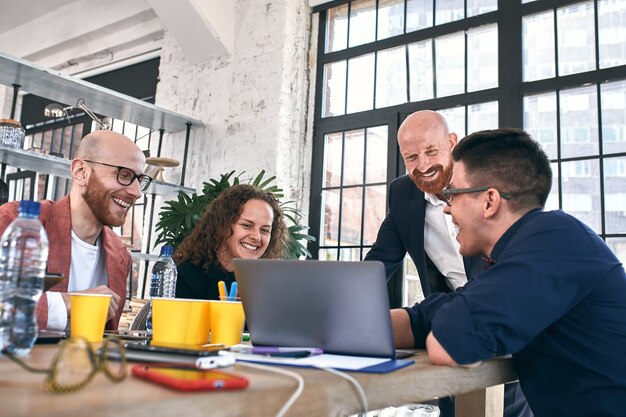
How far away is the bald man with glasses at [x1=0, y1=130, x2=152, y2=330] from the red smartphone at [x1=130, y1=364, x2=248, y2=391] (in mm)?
1163

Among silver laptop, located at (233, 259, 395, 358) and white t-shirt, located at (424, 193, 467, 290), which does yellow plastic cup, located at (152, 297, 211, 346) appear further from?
white t-shirt, located at (424, 193, 467, 290)

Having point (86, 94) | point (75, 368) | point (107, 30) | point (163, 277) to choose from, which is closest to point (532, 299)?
point (75, 368)

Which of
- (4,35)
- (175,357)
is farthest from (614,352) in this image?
(4,35)

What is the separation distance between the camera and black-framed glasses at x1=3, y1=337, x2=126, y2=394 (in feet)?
1.73

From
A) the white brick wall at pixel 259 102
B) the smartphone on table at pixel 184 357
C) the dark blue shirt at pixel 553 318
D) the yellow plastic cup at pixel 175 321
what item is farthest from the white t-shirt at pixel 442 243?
the white brick wall at pixel 259 102

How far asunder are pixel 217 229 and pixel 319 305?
4.09 feet

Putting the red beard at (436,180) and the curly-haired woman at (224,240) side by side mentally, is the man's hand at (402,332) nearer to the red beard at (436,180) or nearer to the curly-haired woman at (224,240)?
the curly-haired woman at (224,240)

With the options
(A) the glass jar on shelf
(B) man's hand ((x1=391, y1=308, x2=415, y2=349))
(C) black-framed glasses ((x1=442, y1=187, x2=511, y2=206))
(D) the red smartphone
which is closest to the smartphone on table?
(D) the red smartphone

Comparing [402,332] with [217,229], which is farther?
[217,229]

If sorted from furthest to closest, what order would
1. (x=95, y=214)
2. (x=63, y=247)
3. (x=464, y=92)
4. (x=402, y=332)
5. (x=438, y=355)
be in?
(x=464, y=92) < (x=95, y=214) < (x=63, y=247) < (x=402, y=332) < (x=438, y=355)

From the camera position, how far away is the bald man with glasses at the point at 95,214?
5.85 feet

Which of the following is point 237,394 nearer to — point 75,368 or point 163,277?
point 75,368

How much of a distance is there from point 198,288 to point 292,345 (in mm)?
1041

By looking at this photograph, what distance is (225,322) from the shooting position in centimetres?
114
